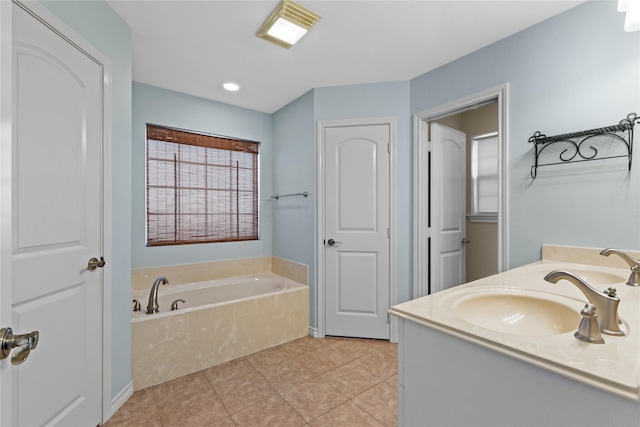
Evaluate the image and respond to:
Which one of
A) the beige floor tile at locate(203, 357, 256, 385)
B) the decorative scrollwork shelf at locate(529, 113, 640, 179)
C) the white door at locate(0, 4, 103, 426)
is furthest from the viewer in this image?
the beige floor tile at locate(203, 357, 256, 385)

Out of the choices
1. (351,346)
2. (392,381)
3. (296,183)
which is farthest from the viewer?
(296,183)

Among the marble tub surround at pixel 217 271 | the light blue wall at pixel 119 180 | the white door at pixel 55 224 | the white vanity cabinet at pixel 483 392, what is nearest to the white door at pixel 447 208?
the marble tub surround at pixel 217 271

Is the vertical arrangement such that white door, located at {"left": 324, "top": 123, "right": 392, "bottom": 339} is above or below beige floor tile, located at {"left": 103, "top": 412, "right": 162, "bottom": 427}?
above

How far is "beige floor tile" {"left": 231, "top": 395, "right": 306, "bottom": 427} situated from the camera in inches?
63.2

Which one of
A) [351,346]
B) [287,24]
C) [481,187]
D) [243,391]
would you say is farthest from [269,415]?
[481,187]

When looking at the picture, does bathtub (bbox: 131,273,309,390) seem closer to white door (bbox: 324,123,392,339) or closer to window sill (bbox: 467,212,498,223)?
white door (bbox: 324,123,392,339)

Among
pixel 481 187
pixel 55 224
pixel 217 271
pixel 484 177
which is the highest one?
pixel 484 177

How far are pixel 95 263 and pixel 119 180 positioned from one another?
514mm

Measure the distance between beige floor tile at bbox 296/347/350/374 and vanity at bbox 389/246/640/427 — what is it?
4.54 ft

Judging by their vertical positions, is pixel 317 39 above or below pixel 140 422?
above

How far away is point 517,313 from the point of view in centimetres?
107

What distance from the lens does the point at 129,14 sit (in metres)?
1.74

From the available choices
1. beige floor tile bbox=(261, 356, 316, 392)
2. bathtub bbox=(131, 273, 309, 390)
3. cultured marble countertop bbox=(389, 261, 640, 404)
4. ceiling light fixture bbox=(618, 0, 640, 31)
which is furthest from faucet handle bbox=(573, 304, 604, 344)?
bathtub bbox=(131, 273, 309, 390)

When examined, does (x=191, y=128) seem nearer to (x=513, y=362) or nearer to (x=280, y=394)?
(x=280, y=394)
